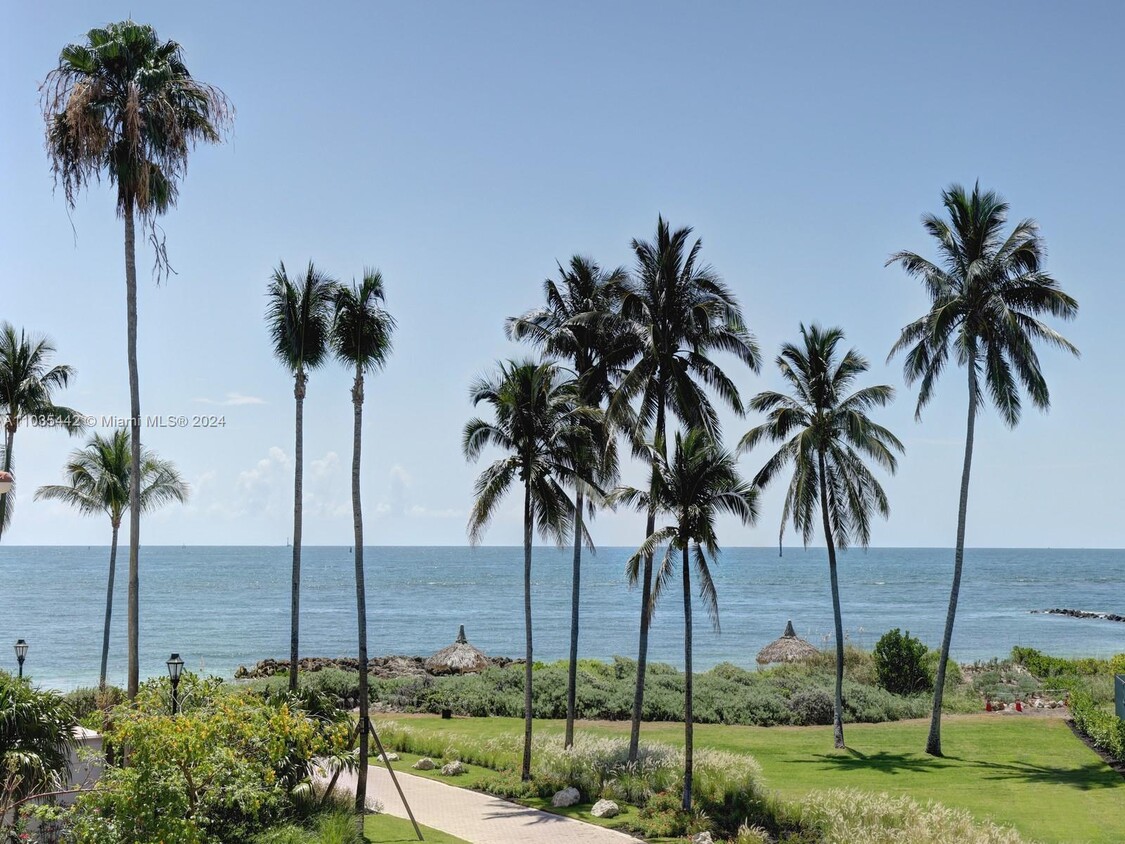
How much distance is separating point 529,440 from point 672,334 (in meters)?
4.73

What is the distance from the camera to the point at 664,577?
21.5 metres

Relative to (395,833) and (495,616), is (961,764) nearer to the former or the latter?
(395,833)

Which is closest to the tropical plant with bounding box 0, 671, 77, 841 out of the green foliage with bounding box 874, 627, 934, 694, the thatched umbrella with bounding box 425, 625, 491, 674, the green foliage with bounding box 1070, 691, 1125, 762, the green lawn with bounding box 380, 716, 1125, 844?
the green lawn with bounding box 380, 716, 1125, 844

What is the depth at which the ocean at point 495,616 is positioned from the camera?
238 feet

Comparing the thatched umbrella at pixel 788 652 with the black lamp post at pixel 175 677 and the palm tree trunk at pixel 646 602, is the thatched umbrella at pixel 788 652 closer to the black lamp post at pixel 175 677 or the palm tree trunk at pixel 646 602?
the palm tree trunk at pixel 646 602

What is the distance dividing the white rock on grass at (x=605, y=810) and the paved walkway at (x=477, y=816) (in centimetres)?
68

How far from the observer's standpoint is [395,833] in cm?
1931

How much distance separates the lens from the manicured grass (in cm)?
1873

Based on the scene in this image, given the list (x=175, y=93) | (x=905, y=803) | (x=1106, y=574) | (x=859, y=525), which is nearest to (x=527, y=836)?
(x=905, y=803)

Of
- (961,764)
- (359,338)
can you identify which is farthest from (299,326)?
(961,764)

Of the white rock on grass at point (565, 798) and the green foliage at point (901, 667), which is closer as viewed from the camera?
the white rock on grass at point (565, 798)

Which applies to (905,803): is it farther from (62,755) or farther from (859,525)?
(62,755)

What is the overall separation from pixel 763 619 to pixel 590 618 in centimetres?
1873

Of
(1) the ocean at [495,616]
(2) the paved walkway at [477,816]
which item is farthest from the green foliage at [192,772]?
(1) the ocean at [495,616]
